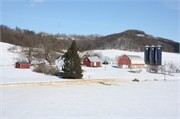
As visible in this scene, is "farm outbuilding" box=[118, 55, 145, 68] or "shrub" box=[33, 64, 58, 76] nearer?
"shrub" box=[33, 64, 58, 76]

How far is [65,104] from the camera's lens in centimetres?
1531

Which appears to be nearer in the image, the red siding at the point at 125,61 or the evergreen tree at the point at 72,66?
the evergreen tree at the point at 72,66

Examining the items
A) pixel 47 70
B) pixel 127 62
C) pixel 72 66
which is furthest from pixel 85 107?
pixel 127 62

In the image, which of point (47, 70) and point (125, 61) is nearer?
point (47, 70)

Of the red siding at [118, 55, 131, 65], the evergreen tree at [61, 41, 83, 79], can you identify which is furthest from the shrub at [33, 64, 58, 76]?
the red siding at [118, 55, 131, 65]

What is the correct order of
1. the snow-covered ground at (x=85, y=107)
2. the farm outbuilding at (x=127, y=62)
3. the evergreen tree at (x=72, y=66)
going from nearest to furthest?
the snow-covered ground at (x=85, y=107), the evergreen tree at (x=72, y=66), the farm outbuilding at (x=127, y=62)

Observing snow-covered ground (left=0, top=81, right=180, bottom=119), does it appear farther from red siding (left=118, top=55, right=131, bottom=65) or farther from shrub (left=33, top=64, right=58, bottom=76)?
red siding (left=118, top=55, right=131, bottom=65)

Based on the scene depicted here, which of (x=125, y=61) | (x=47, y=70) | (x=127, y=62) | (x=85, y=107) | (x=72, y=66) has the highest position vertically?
(x=125, y=61)

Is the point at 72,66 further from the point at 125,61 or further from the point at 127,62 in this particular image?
the point at 127,62

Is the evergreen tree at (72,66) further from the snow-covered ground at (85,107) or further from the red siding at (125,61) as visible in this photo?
the red siding at (125,61)

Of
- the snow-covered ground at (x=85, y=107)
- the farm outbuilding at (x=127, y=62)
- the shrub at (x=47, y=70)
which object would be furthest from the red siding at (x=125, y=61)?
the snow-covered ground at (x=85, y=107)

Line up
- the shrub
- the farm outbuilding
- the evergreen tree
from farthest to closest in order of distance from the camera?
the farm outbuilding → the shrub → the evergreen tree

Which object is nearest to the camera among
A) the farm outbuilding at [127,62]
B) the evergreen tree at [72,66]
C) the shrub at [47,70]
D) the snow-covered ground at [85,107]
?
the snow-covered ground at [85,107]

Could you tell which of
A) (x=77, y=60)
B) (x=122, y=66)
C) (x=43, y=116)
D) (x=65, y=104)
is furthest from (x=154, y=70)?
(x=43, y=116)
